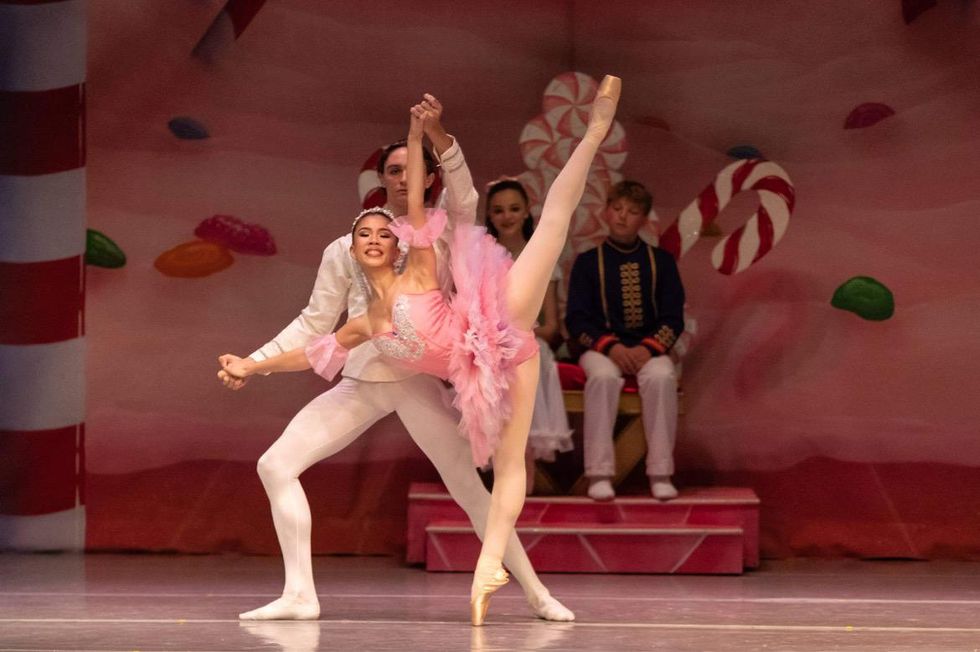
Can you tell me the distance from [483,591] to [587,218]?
2.63 metres

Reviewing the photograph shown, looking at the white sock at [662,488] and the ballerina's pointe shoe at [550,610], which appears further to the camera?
the white sock at [662,488]

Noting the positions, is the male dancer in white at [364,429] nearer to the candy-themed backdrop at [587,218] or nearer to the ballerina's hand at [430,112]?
the ballerina's hand at [430,112]

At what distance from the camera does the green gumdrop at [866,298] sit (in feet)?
20.8

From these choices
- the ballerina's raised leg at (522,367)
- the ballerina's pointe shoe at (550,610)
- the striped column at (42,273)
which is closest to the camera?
the ballerina's raised leg at (522,367)

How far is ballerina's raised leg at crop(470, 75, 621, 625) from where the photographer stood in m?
4.20

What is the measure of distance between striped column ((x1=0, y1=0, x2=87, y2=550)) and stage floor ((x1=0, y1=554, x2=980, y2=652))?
0.29m

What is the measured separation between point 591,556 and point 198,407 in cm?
189

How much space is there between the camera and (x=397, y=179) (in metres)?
4.52

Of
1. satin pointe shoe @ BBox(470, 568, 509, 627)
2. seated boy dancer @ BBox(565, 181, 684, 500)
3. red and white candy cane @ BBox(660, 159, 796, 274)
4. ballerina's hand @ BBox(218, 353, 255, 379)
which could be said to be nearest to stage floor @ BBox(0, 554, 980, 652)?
satin pointe shoe @ BBox(470, 568, 509, 627)

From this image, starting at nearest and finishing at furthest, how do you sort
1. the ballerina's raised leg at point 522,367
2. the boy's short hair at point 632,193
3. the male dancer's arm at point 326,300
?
the ballerina's raised leg at point 522,367, the male dancer's arm at point 326,300, the boy's short hair at point 632,193

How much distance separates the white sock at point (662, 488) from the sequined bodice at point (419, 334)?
1.94 metres

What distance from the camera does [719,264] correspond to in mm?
6430

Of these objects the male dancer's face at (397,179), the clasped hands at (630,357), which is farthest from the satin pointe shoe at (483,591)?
the clasped hands at (630,357)

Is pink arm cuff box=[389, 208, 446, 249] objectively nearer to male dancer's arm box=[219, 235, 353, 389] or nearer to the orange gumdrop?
male dancer's arm box=[219, 235, 353, 389]
